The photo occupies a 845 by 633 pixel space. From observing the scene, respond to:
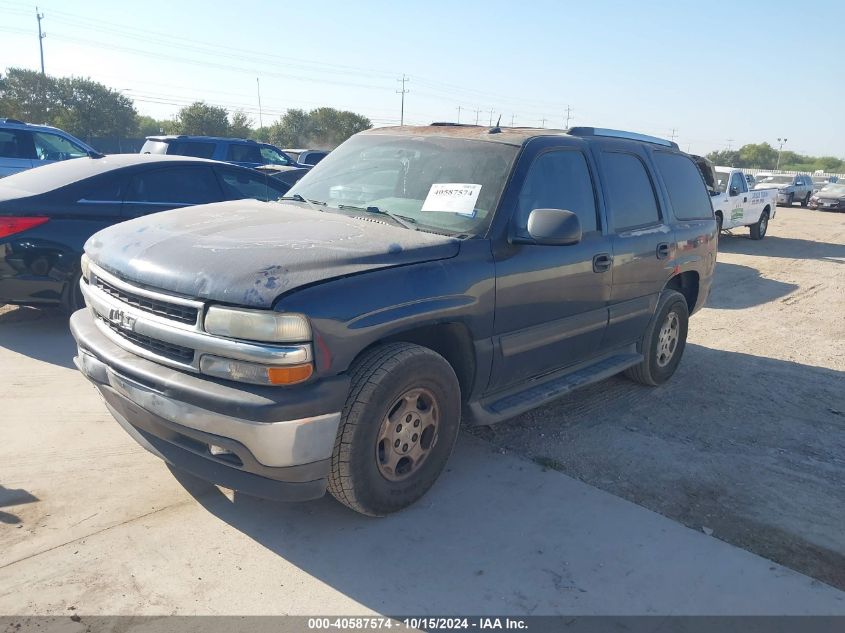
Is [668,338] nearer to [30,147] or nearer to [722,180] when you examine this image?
[722,180]

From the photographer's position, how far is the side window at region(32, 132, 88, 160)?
38.2 feet

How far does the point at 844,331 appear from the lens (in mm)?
7859

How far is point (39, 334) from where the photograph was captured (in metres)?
6.12

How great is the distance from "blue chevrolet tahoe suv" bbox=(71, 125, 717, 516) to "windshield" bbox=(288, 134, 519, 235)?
14 millimetres

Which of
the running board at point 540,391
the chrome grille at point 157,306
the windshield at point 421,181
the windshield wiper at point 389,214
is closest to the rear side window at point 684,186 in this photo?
the running board at point 540,391

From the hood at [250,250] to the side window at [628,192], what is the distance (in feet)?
5.63

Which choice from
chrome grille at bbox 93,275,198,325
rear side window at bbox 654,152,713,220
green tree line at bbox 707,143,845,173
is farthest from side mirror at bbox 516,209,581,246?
green tree line at bbox 707,143,845,173

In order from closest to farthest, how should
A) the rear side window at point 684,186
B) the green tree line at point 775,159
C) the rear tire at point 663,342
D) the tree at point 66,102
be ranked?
1. the rear tire at point 663,342
2. the rear side window at point 684,186
3. the tree at point 66,102
4. the green tree line at point 775,159

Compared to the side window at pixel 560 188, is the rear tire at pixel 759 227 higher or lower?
lower

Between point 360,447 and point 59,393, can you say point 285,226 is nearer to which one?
point 360,447

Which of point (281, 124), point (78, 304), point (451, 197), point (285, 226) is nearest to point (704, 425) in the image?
point (451, 197)

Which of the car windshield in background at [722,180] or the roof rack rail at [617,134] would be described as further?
the car windshield in background at [722,180]

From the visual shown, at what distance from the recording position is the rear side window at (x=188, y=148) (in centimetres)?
1368

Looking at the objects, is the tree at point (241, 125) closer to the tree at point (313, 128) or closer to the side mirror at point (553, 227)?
the tree at point (313, 128)
